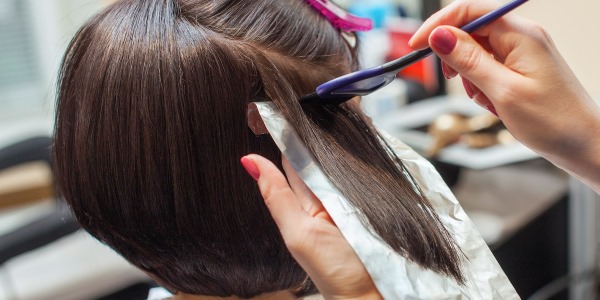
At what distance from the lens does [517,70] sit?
0.61 meters

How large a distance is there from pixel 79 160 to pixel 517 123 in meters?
0.45

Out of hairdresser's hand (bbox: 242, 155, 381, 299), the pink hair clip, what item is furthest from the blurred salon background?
hairdresser's hand (bbox: 242, 155, 381, 299)

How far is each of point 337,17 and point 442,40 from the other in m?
0.17

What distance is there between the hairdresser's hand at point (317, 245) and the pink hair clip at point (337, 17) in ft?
0.77

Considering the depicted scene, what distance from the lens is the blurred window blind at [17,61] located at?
2.07 m

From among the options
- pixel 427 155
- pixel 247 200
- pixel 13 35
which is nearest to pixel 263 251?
pixel 247 200

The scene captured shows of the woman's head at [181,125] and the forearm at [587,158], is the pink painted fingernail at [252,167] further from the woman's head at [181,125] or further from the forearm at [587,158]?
the forearm at [587,158]

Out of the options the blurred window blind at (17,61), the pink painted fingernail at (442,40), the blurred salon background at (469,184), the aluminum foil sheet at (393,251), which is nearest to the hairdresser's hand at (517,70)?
the pink painted fingernail at (442,40)

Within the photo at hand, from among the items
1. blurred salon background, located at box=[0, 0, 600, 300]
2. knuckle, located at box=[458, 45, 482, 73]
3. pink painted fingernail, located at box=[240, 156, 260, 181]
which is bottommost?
blurred salon background, located at box=[0, 0, 600, 300]

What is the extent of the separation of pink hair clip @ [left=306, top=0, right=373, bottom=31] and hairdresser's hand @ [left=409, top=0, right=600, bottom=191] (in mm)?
113

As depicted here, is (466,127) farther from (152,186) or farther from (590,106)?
(152,186)

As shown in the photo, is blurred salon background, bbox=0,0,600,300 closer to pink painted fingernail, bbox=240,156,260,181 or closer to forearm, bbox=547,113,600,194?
forearm, bbox=547,113,600,194

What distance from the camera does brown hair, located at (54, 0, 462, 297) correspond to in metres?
0.57

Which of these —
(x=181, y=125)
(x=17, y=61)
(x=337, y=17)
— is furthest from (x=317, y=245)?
(x=17, y=61)
